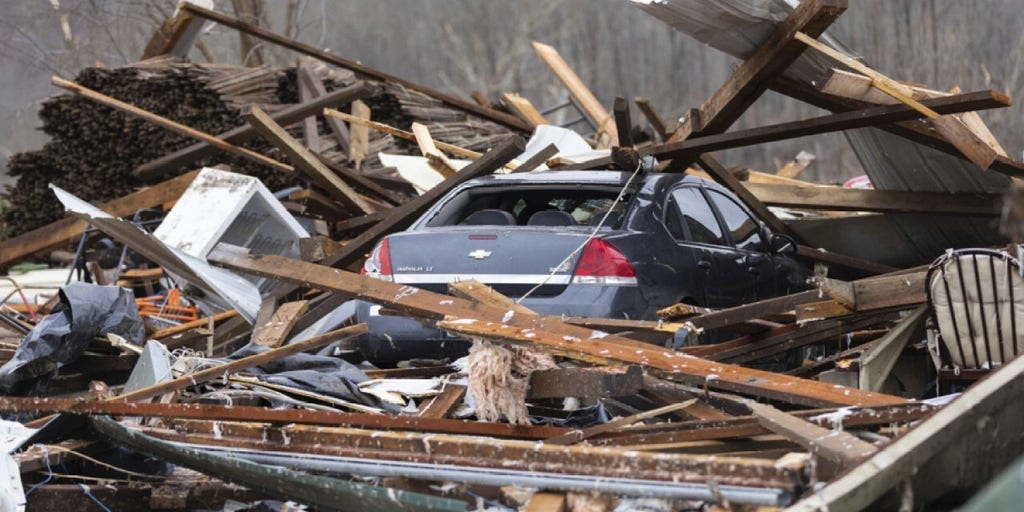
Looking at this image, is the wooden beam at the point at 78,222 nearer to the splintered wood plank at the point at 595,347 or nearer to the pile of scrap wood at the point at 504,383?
the pile of scrap wood at the point at 504,383

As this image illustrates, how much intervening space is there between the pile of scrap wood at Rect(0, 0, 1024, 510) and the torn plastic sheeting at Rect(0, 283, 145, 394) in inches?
0.7

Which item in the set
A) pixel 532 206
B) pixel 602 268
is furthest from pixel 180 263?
pixel 602 268

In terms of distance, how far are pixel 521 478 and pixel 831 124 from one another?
5.53m

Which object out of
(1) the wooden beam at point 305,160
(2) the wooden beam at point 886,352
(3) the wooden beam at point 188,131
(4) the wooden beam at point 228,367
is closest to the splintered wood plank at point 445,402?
(4) the wooden beam at point 228,367

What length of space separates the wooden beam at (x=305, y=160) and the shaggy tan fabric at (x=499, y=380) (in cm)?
561

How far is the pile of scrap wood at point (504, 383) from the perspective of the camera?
5.16 m

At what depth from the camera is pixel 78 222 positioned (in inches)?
546

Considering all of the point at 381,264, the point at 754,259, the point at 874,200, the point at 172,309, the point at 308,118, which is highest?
the point at 308,118

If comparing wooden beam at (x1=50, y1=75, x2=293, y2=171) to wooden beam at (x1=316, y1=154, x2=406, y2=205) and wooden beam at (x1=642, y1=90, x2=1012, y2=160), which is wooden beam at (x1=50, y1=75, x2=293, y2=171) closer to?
wooden beam at (x1=316, y1=154, x2=406, y2=205)

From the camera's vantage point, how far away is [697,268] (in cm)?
880

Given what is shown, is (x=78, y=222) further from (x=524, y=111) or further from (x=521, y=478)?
(x=521, y=478)

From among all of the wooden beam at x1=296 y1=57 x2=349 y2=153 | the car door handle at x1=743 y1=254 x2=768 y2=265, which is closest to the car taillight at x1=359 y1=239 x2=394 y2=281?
the car door handle at x1=743 y1=254 x2=768 y2=265

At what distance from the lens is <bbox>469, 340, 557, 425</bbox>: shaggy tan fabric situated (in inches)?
246

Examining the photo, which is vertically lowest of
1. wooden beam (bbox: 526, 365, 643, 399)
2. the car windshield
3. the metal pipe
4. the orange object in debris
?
the metal pipe
